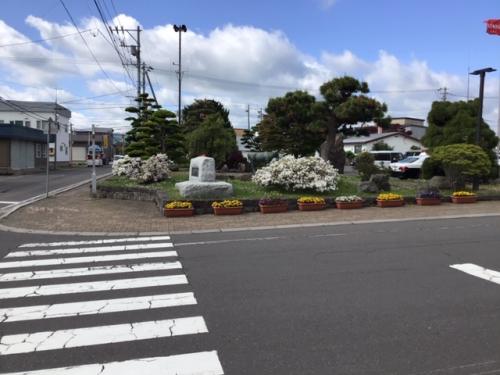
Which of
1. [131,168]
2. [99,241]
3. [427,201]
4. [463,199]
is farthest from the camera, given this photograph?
[131,168]

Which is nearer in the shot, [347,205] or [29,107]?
[347,205]

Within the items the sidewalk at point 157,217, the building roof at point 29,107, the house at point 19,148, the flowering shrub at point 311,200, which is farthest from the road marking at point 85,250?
the building roof at point 29,107

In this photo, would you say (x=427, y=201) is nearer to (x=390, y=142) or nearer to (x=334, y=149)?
(x=334, y=149)

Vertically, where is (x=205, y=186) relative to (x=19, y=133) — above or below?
below

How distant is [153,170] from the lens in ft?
63.6

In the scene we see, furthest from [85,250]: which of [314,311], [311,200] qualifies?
[311,200]

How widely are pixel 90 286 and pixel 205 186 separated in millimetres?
8827

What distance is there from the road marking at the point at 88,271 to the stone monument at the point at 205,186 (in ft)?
24.1

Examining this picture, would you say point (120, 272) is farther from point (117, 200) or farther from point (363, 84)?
point (363, 84)

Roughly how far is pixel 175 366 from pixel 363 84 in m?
21.4

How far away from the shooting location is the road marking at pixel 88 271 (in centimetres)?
665

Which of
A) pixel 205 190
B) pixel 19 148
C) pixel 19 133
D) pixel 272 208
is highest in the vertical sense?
pixel 19 133

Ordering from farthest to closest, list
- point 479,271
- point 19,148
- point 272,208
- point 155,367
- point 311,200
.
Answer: point 19,148 < point 311,200 < point 272,208 < point 479,271 < point 155,367

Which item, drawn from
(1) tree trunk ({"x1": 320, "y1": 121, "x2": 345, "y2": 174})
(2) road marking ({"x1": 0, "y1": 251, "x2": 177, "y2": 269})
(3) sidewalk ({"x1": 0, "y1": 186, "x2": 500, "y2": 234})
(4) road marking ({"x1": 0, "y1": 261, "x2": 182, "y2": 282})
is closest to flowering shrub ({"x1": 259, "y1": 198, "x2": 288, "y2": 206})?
(3) sidewalk ({"x1": 0, "y1": 186, "x2": 500, "y2": 234})
